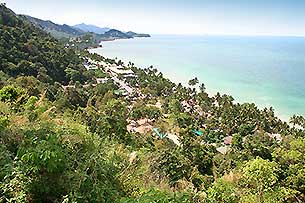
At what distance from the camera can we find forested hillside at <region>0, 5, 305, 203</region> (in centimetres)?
271

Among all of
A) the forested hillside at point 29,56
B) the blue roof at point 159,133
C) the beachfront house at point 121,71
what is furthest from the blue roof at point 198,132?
the beachfront house at point 121,71

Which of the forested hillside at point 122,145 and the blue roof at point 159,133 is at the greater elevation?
the forested hillside at point 122,145

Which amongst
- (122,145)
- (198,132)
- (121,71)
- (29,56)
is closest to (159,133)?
(198,132)

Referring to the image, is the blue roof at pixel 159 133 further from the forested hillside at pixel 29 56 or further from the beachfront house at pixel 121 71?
the beachfront house at pixel 121 71

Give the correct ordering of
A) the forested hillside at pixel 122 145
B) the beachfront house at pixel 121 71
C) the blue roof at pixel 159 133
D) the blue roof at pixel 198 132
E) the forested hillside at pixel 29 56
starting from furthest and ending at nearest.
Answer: the beachfront house at pixel 121 71
the forested hillside at pixel 29 56
the blue roof at pixel 198 132
the blue roof at pixel 159 133
the forested hillside at pixel 122 145

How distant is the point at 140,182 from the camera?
3424 mm

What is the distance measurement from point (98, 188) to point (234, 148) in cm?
1679

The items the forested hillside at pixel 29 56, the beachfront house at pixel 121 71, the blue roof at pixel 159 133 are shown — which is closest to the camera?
the blue roof at pixel 159 133

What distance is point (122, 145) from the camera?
541 cm

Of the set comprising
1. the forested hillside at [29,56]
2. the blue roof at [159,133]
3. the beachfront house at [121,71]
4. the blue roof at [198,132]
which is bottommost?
the blue roof at [198,132]

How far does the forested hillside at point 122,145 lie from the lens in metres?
2.71

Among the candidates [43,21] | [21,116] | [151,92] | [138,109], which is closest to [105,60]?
[151,92]

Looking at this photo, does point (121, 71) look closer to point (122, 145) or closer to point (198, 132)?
point (198, 132)

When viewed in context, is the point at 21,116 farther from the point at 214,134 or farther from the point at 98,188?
the point at 214,134
